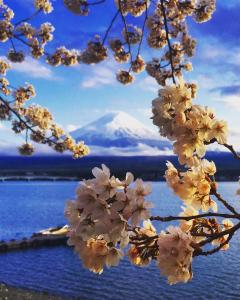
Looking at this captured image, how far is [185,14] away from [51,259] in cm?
4460

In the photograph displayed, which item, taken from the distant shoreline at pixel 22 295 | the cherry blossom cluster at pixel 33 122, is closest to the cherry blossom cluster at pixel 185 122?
the cherry blossom cluster at pixel 33 122

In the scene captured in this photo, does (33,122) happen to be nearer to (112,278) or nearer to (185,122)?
(185,122)

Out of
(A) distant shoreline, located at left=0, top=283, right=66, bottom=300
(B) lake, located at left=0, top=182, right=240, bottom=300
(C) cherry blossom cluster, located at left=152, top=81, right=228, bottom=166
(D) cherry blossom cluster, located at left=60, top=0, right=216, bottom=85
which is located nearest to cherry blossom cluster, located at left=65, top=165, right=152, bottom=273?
(C) cherry blossom cluster, located at left=152, top=81, right=228, bottom=166

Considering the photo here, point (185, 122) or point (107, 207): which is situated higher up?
point (185, 122)

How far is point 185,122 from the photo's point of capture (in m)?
3.06

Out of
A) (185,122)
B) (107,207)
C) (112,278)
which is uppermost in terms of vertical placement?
(185,122)

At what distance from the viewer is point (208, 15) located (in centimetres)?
898

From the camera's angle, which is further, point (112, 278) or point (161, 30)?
point (112, 278)

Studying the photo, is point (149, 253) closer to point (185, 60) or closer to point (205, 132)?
point (205, 132)

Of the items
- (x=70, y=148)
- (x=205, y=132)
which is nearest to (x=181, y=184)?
(x=205, y=132)

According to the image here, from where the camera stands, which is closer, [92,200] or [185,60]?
[92,200]

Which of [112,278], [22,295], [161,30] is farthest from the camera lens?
[112,278]

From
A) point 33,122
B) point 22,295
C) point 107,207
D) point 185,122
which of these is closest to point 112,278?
point 22,295

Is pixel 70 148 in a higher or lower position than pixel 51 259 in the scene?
higher
